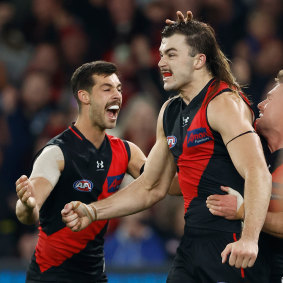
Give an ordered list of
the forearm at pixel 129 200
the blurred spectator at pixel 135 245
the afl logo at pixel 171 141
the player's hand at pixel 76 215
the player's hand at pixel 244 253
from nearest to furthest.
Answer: the player's hand at pixel 244 253 → the player's hand at pixel 76 215 → the afl logo at pixel 171 141 → the forearm at pixel 129 200 → the blurred spectator at pixel 135 245

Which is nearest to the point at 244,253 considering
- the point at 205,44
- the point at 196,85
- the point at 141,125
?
the point at 196,85

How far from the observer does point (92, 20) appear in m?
9.47

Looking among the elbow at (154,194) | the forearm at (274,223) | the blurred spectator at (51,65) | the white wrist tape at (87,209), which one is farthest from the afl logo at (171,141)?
the blurred spectator at (51,65)

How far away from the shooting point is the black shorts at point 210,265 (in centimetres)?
431

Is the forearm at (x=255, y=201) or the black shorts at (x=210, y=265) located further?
the black shorts at (x=210, y=265)

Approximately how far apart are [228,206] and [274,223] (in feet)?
0.98

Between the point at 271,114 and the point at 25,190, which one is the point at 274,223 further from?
the point at 25,190

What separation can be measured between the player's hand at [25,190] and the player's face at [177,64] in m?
1.10

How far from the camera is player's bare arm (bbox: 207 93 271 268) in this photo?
385 cm

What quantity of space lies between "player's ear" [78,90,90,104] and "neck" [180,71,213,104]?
1.12 meters

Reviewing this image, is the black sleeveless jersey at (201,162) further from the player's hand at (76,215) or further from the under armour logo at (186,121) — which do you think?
the player's hand at (76,215)

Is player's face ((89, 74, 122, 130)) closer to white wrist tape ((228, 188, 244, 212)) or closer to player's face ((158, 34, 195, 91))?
player's face ((158, 34, 195, 91))

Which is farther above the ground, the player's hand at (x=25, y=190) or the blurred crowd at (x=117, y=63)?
the blurred crowd at (x=117, y=63)

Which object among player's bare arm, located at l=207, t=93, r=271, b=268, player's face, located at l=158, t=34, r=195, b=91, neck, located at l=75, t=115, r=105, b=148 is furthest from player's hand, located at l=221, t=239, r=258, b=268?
neck, located at l=75, t=115, r=105, b=148
